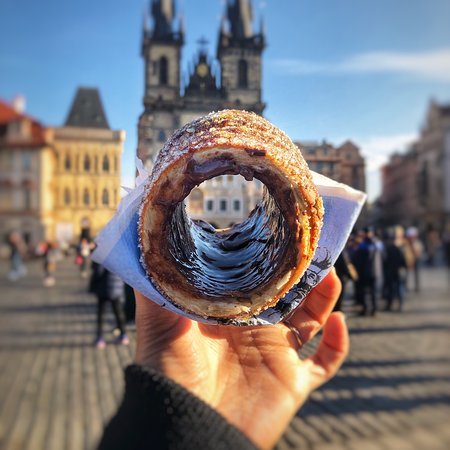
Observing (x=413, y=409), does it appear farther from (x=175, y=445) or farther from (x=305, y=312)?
(x=175, y=445)

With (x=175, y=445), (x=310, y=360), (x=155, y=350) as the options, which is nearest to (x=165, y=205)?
(x=155, y=350)

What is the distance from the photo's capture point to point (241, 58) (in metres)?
2.21

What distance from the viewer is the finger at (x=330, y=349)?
1.60 m

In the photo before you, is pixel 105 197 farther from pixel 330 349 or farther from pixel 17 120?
pixel 17 120

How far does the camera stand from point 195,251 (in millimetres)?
1385

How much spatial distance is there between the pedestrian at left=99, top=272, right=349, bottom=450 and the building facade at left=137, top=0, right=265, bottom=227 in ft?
1.33

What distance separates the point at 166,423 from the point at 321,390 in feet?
11.2

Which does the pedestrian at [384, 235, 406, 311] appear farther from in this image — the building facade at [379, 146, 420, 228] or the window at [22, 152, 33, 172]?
the window at [22, 152, 33, 172]

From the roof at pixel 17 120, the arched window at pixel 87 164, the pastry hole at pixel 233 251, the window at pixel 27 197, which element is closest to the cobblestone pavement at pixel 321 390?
the pastry hole at pixel 233 251

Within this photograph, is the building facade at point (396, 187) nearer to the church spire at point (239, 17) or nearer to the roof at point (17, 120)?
the church spire at point (239, 17)

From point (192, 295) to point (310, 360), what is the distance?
0.67 metres

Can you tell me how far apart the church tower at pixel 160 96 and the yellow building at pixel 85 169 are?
0.18 metres

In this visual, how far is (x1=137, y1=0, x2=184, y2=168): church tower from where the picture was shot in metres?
1.77

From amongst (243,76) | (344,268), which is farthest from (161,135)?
(344,268)
